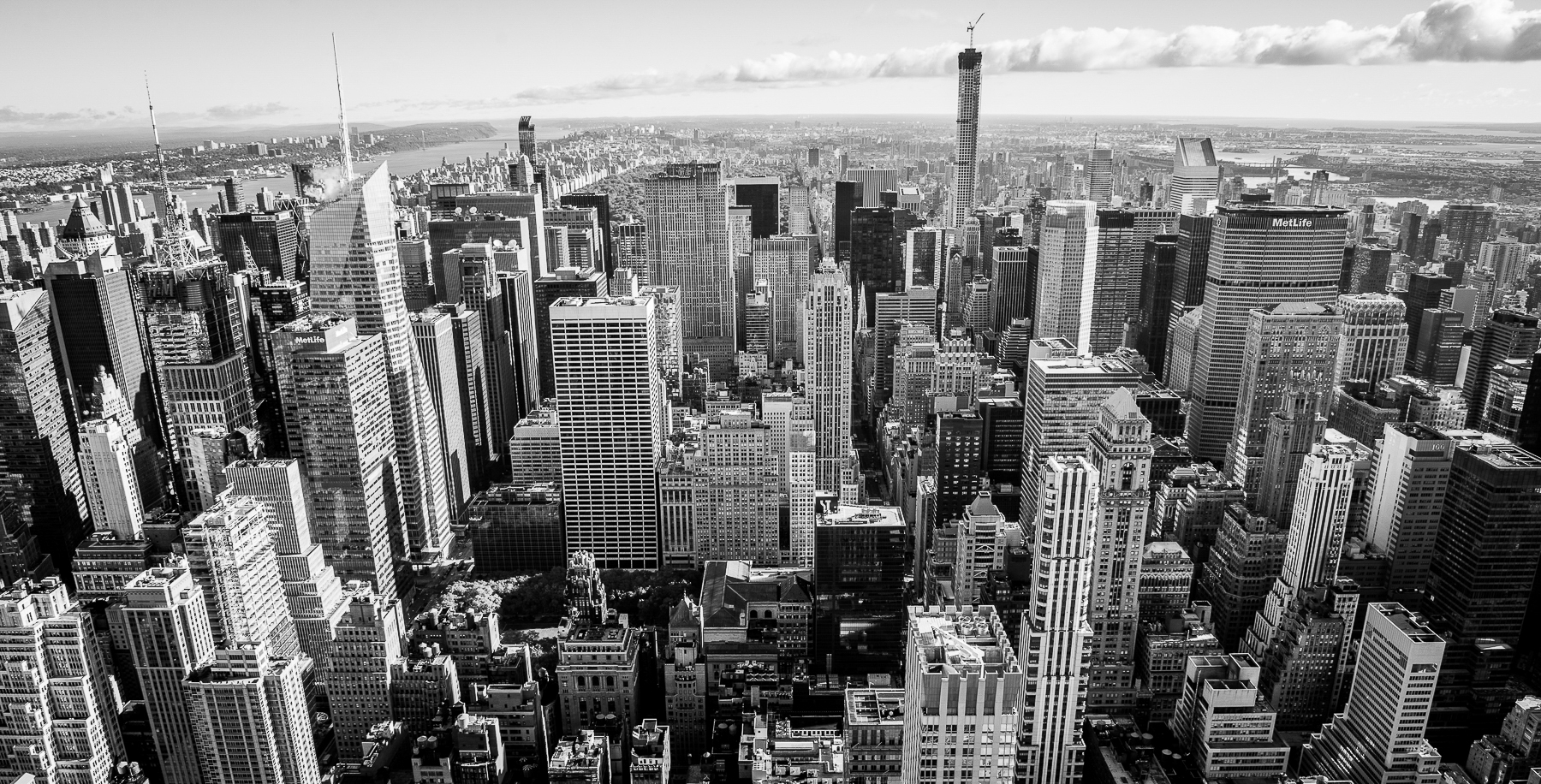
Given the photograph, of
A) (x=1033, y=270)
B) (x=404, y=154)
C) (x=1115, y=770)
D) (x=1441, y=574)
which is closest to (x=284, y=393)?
(x=404, y=154)

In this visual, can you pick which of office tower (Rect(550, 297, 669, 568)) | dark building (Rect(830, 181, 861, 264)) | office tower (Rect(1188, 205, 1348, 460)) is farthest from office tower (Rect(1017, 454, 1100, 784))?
dark building (Rect(830, 181, 861, 264))

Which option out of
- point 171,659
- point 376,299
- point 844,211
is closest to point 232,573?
point 171,659

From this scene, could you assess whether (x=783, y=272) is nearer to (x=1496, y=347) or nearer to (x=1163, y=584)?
(x=1496, y=347)

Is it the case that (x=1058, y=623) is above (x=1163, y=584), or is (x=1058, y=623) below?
above

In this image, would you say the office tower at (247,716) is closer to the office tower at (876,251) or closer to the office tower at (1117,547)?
the office tower at (1117,547)

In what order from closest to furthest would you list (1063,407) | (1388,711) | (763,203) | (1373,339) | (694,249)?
(1388,711), (1063,407), (1373,339), (694,249), (763,203)

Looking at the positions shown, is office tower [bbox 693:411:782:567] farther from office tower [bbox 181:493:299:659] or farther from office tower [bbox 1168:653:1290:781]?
office tower [bbox 1168:653:1290:781]
